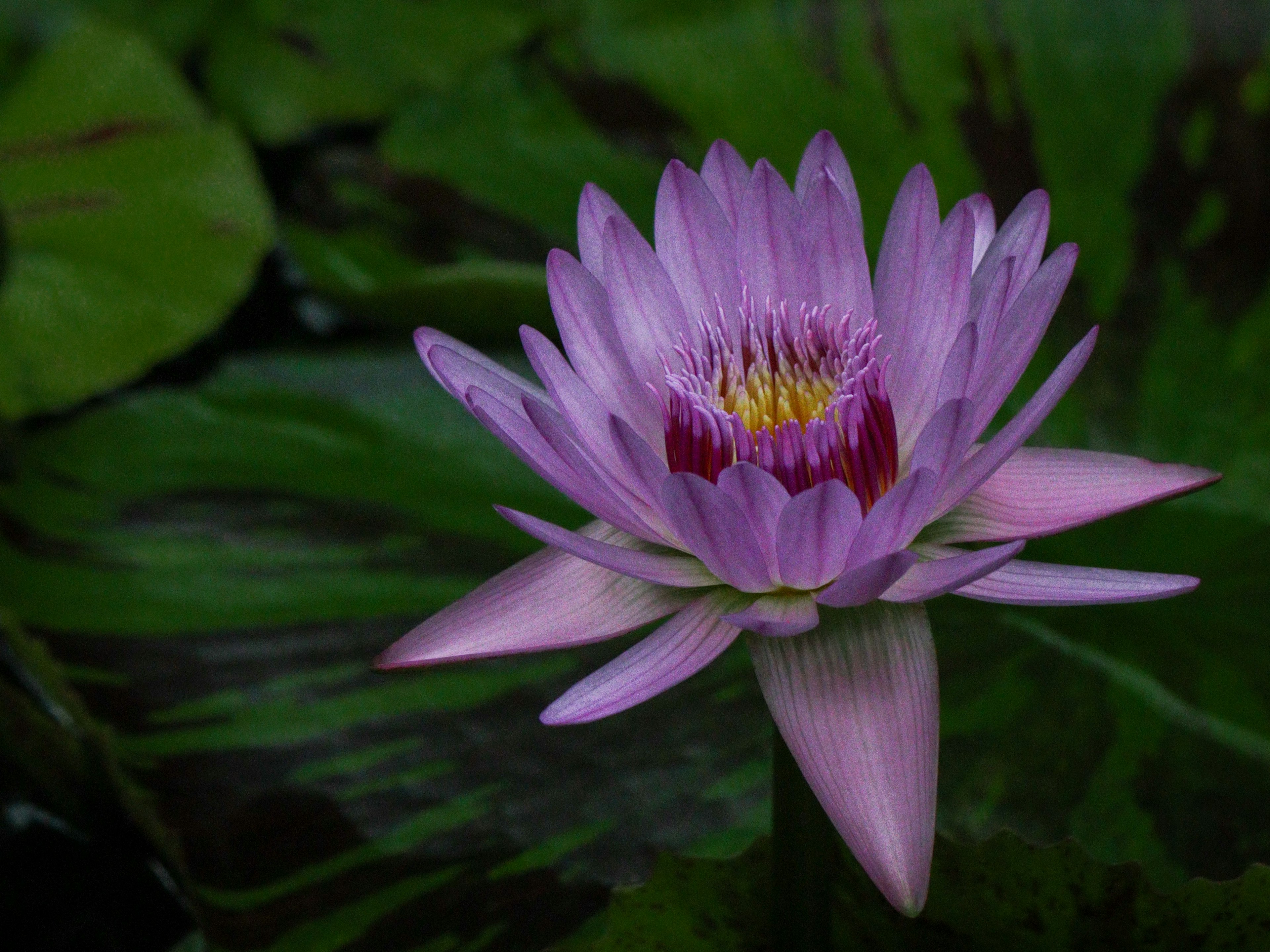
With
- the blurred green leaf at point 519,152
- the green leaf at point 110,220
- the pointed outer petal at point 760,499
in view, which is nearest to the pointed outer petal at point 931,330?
the pointed outer petal at point 760,499

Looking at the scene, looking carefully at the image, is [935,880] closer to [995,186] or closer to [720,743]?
[720,743]

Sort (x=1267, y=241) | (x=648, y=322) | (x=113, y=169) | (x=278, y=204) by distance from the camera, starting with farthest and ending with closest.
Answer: (x=278, y=204) < (x=113, y=169) < (x=1267, y=241) < (x=648, y=322)

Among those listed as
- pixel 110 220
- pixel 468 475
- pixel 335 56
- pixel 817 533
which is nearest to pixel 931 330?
pixel 817 533

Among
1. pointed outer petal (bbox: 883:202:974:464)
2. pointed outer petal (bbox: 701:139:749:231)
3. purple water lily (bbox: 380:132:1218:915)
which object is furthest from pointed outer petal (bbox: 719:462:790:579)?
pointed outer petal (bbox: 701:139:749:231)

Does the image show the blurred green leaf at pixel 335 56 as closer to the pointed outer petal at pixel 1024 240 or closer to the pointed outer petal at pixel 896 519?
the pointed outer petal at pixel 1024 240

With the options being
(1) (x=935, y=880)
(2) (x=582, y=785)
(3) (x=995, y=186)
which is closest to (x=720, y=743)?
(2) (x=582, y=785)

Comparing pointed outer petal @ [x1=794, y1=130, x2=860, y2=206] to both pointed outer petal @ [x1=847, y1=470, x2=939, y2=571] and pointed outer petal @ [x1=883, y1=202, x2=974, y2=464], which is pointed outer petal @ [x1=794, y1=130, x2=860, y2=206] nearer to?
pointed outer petal @ [x1=883, y1=202, x2=974, y2=464]
